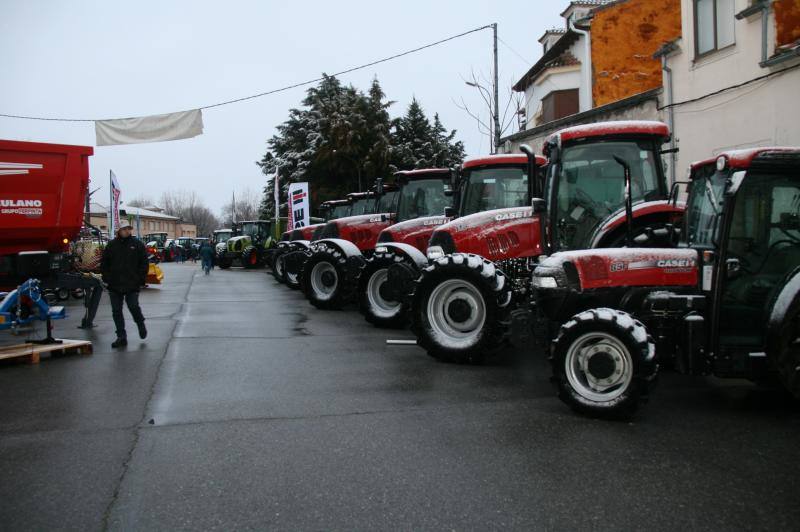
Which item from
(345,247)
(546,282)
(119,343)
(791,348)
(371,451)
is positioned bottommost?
(371,451)

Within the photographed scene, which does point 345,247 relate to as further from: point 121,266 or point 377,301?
point 121,266

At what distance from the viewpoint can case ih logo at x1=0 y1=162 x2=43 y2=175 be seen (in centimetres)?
1017

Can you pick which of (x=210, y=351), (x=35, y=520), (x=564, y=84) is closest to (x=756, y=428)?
(x=35, y=520)

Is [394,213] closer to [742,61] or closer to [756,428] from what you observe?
[742,61]

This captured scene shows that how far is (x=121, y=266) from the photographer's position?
1009cm

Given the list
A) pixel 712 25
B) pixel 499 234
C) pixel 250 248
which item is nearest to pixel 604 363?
pixel 499 234

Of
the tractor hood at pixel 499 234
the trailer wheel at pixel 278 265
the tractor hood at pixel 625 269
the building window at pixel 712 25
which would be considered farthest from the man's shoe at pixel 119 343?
the building window at pixel 712 25

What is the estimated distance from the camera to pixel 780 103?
44.2ft

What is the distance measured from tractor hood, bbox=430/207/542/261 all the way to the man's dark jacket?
15.3 feet

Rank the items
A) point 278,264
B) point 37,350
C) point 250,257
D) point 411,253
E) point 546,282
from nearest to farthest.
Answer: point 546,282, point 37,350, point 411,253, point 278,264, point 250,257

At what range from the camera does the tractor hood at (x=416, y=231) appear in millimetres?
12562

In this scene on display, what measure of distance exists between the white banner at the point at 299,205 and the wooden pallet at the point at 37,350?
15088 millimetres

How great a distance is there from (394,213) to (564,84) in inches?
730

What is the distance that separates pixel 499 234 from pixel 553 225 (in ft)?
4.04
